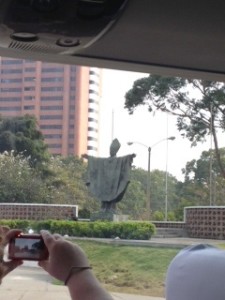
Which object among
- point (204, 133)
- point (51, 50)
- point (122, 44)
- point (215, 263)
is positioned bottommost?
point (215, 263)

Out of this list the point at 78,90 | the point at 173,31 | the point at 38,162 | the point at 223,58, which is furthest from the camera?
the point at 38,162

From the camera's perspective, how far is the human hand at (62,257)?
79 centimetres

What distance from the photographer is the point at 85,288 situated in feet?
2.48

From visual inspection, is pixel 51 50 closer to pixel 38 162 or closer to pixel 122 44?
pixel 122 44

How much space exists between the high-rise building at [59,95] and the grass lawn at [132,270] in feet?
5.31

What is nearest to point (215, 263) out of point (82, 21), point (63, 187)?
point (82, 21)

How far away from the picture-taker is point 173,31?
4.46 feet

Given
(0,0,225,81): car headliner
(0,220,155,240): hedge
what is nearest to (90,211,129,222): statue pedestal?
(0,220,155,240): hedge

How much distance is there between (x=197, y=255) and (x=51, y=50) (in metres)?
0.49

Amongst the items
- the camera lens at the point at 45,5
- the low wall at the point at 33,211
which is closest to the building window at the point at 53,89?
the camera lens at the point at 45,5

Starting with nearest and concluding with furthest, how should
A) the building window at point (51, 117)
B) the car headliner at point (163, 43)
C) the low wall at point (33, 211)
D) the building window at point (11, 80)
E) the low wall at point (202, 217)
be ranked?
the car headliner at point (163, 43) < the building window at point (11, 80) < the building window at point (51, 117) < the low wall at point (33, 211) < the low wall at point (202, 217)

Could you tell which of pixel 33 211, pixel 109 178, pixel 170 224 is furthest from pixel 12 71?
pixel 109 178

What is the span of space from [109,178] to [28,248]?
565 inches

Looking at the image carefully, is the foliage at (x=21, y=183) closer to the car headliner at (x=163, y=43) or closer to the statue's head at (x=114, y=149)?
the statue's head at (x=114, y=149)
